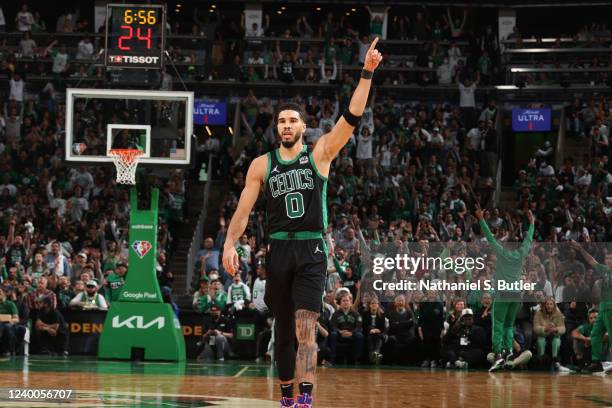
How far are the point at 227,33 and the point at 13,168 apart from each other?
10386 millimetres

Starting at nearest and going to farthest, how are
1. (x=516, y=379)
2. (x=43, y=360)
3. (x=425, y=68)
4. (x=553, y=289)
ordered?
1. (x=516, y=379)
2. (x=43, y=360)
3. (x=553, y=289)
4. (x=425, y=68)

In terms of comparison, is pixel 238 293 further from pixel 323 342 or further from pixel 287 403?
pixel 287 403

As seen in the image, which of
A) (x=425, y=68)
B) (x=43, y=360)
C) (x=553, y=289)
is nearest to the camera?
(x=43, y=360)

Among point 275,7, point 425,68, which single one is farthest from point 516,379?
point 275,7

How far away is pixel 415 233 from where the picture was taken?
80.7ft

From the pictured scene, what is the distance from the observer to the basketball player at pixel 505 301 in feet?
60.8

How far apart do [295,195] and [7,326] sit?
41.4ft

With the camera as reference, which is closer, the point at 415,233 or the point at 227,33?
the point at 415,233

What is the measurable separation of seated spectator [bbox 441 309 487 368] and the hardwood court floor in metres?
1.24

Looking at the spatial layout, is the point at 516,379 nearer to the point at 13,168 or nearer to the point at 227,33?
the point at 13,168

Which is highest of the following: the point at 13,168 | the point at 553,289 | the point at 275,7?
the point at 275,7

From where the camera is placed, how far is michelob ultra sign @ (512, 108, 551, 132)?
3256 centimetres

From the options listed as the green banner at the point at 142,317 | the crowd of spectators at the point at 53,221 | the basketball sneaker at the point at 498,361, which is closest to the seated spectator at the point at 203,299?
the crowd of spectators at the point at 53,221

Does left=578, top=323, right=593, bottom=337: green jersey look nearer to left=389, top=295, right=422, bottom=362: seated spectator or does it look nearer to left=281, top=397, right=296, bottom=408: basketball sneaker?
left=389, top=295, right=422, bottom=362: seated spectator
